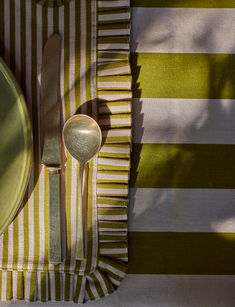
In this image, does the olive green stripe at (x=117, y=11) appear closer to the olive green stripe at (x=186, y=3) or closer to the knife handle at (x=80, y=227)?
the olive green stripe at (x=186, y=3)

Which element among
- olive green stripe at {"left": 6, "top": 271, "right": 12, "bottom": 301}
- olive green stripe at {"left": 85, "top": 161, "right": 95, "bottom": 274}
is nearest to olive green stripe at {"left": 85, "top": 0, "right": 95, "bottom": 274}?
olive green stripe at {"left": 85, "top": 161, "right": 95, "bottom": 274}

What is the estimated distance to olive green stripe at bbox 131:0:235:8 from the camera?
0.42 meters

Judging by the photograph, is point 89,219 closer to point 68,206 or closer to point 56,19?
point 68,206

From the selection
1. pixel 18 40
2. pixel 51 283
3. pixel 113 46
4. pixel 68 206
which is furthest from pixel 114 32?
pixel 51 283

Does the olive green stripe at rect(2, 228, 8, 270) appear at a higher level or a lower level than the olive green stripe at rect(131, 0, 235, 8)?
lower

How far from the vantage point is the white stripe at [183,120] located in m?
0.43

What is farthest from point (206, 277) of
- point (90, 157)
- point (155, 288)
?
point (90, 157)

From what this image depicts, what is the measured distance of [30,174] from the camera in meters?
0.41

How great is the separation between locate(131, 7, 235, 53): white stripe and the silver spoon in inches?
4.8

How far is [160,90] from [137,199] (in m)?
0.15

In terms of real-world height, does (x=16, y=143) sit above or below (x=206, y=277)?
above

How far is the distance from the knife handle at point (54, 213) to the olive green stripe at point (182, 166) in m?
0.10

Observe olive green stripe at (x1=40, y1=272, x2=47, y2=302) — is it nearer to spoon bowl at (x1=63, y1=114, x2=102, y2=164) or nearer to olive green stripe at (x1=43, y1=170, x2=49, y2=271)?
olive green stripe at (x1=43, y1=170, x2=49, y2=271)

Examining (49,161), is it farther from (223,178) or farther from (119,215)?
(223,178)
